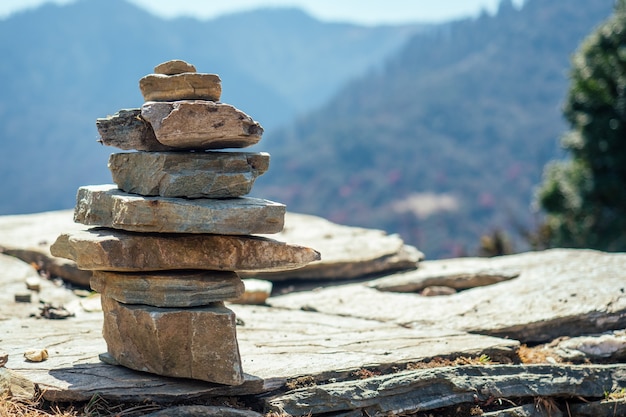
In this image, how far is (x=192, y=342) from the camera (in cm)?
570

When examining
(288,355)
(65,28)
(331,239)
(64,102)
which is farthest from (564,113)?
(65,28)

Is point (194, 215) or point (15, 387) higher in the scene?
point (194, 215)

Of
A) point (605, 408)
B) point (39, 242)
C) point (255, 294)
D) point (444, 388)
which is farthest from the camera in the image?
point (39, 242)

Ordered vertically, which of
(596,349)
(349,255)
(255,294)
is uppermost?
(349,255)

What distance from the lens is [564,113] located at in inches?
759

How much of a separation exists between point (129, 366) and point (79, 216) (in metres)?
1.39

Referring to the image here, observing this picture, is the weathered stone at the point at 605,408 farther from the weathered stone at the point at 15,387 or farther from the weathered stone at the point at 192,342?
the weathered stone at the point at 15,387

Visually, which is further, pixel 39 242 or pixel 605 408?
Answer: pixel 39 242

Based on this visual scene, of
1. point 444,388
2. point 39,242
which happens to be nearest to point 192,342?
point 444,388

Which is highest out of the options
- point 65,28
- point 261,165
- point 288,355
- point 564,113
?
point 65,28

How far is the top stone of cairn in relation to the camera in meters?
6.01

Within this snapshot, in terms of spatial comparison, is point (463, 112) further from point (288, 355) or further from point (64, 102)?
point (288, 355)

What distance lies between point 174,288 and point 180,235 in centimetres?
42

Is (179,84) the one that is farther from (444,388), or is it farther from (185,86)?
(444,388)
